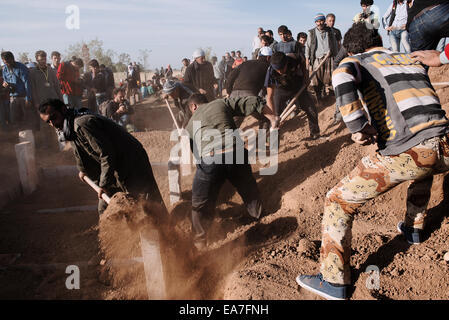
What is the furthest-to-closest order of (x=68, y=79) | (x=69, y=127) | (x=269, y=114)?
1. (x=68, y=79)
2. (x=269, y=114)
3. (x=69, y=127)

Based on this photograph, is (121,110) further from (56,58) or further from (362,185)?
(362,185)

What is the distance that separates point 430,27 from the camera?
3342 millimetres

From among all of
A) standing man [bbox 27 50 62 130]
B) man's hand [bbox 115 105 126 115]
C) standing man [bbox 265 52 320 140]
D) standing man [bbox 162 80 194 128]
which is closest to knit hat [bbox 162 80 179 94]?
standing man [bbox 162 80 194 128]

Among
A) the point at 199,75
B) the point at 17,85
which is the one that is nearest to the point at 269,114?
the point at 199,75

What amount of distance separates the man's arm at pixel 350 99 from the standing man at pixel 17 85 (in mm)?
7066

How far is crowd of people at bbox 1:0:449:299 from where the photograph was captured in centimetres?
211

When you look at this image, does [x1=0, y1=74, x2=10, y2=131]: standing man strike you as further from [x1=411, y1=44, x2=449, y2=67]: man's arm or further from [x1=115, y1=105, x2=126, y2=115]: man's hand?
[x1=411, y1=44, x2=449, y2=67]: man's arm

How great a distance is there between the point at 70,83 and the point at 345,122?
7.22 metres

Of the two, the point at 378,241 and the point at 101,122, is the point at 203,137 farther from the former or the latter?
the point at 378,241

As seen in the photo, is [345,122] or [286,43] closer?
[345,122]

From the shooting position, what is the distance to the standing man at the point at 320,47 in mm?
6832

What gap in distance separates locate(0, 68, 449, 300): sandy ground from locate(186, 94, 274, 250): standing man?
16.3 inches

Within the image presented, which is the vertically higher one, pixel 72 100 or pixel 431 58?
pixel 431 58
